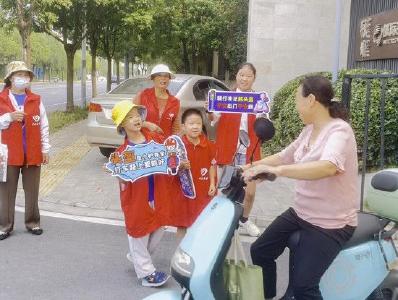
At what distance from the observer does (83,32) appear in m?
19.4

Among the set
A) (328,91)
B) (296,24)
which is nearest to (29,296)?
(328,91)

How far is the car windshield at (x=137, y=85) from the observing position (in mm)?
9298

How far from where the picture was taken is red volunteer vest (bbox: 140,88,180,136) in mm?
5129

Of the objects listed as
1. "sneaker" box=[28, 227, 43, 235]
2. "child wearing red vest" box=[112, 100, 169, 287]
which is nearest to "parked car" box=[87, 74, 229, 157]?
"sneaker" box=[28, 227, 43, 235]

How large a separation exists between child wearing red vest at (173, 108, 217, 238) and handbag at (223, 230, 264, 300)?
1648 mm

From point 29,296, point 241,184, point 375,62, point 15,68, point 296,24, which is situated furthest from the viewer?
point 296,24

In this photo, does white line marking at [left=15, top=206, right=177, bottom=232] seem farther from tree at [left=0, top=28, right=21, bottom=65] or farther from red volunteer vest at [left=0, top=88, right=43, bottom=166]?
tree at [left=0, top=28, right=21, bottom=65]

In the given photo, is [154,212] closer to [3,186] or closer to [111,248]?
[111,248]

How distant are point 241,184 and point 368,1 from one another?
10.5 m

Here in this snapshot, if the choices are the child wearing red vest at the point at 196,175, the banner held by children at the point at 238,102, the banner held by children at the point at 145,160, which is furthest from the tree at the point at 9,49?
the banner held by children at the point at 145,160

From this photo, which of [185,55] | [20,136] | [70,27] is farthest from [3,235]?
[185,55]

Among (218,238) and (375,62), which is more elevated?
(375,62)

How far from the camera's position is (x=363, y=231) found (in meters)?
3.08

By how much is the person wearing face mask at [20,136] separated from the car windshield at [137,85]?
4048 millimetres
